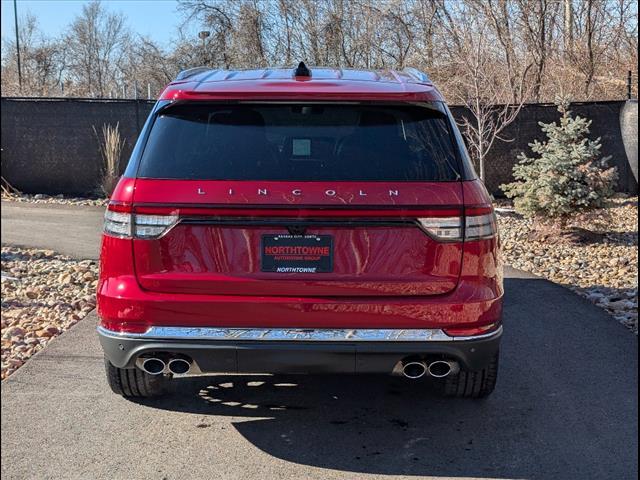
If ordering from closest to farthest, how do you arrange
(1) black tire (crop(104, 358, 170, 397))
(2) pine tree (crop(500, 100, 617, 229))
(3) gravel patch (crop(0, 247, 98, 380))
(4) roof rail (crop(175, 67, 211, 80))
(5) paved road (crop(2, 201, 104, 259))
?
(1) black tire (crop(104, 358, 170, 397))
(4) roof rail (crop(175, 67, 211, 80))
(3) gravel patch (crop(0, 247, 98, 380))
(2) pine tree (crop(500, 100, 617, 229))
(5) paved road (crop(2, 201, 104, 259))

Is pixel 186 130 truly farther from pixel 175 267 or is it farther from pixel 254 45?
pixel 254 45

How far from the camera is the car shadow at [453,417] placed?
347cm

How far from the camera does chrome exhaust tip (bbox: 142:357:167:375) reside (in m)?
3.38

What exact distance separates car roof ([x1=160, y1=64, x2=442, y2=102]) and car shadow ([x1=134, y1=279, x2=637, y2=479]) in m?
1.71

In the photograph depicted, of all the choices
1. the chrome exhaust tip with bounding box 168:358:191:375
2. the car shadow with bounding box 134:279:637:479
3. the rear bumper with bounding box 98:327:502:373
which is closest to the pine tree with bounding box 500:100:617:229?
the car shadow with bounding box 134:279:637:479

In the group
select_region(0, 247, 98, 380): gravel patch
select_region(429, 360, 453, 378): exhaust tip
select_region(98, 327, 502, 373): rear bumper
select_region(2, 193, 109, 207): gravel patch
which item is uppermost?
select_region(98, 327, 502, 373): rear bumper

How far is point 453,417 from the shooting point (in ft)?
13.2

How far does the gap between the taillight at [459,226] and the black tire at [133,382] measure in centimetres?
171

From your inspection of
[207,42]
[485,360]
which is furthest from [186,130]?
[207,42]

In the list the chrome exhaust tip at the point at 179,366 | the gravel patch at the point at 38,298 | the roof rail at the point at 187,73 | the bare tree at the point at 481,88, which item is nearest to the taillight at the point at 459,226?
the chrome exhaust tip at the point at 179,366

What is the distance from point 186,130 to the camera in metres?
3.47

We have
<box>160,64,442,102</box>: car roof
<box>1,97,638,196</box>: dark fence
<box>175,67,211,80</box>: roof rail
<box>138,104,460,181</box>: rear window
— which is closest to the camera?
<box>138,104,460,181</box>: rear window

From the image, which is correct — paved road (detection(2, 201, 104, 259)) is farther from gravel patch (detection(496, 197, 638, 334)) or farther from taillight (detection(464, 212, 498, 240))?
taillight (detection(464, 212, 498, 240))

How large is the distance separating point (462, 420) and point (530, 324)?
2.11 metres
